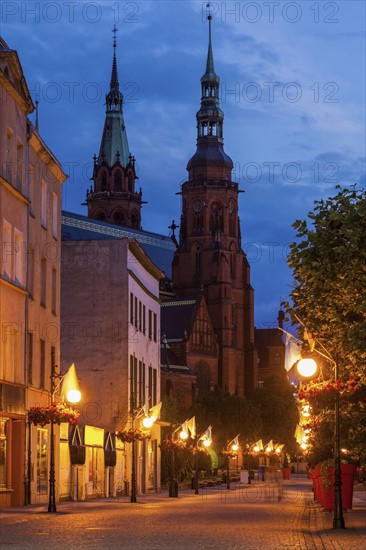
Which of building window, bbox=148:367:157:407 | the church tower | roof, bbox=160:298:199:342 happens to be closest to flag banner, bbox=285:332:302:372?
building window, bbox=148:367:157:407

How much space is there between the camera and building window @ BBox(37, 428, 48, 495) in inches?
1737

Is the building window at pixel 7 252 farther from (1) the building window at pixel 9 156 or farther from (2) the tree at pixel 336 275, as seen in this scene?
(2) the tree at pixel 336 275

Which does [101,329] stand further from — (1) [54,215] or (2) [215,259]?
(2) [215,259]

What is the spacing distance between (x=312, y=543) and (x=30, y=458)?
2106cm

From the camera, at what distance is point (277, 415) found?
174 metres

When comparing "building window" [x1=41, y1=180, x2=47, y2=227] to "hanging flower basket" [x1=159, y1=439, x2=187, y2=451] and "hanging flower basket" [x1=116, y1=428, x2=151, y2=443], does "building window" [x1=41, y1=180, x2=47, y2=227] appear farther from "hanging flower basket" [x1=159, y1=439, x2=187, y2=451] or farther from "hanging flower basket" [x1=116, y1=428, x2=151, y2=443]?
"hanging flower basket" [x1=159, y1=439, x2=187, y2=451]

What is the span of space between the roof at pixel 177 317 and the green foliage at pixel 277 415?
15.3 m

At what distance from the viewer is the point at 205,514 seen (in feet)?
114

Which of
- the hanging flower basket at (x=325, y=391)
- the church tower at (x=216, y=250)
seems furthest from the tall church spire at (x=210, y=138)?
the hanging flower basket at (x=325, y=391)

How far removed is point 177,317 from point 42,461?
132 m

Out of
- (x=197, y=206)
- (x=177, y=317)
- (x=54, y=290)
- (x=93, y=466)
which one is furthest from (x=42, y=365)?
(x=197, y=206)

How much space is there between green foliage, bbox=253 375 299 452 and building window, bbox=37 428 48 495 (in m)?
122

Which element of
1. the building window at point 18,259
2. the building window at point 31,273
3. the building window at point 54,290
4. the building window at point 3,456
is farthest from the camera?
the building window at point 54,290

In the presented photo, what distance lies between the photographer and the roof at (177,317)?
172625mm
